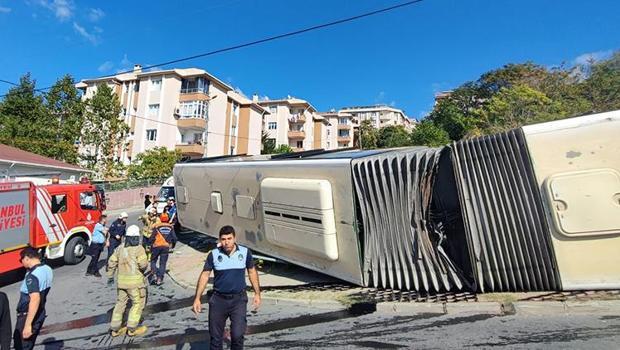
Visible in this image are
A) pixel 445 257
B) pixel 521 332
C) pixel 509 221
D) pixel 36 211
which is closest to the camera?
pixel 521 332

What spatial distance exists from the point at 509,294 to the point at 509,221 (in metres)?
1.15

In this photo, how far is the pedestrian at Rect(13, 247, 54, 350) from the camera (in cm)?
439

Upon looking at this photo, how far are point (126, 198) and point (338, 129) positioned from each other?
5873 cm

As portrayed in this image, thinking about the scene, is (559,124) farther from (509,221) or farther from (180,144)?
(180,144)

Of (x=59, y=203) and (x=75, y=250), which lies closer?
(x=59, y=203)

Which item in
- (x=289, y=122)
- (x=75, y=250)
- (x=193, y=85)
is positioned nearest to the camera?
(x=75, y=250)

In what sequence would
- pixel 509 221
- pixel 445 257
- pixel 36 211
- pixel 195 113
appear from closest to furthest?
1. pixel 509 221
2. pixel 445 257
3. pixel 36 211
4. pixel 195 113

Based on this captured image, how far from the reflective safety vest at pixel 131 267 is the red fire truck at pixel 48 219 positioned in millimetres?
5096

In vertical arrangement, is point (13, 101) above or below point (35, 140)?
above

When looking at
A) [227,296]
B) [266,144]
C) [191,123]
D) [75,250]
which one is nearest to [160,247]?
[75,250]

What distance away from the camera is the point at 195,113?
40.2 metres

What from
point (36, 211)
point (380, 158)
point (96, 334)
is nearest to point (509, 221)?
point (380, 158)

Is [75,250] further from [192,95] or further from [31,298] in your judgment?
[192,95]

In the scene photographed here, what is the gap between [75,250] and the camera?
36.4 feet
